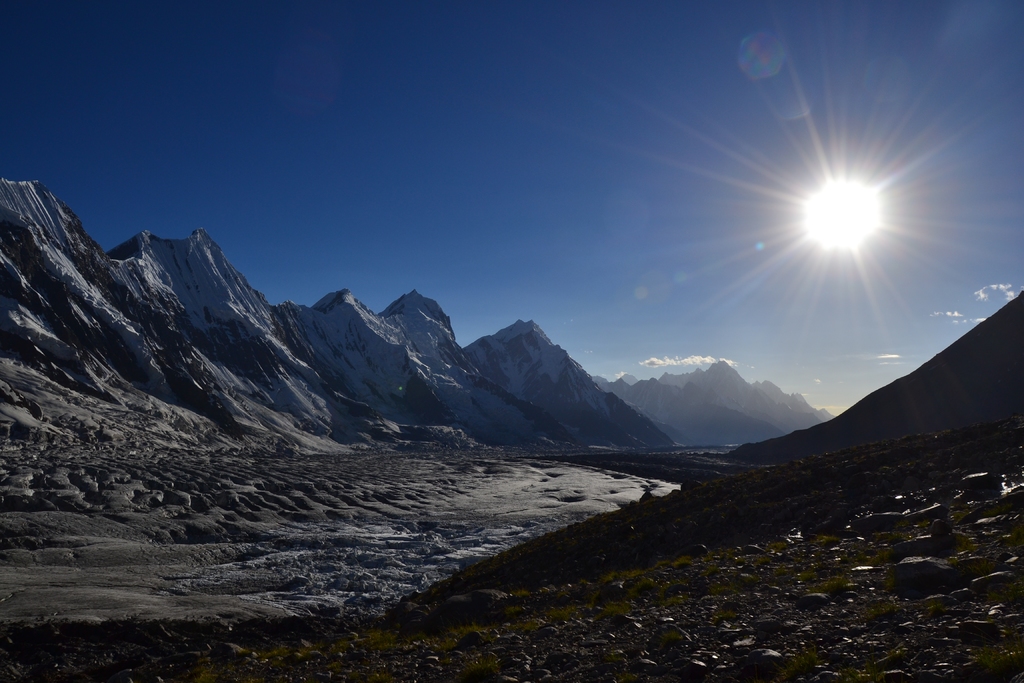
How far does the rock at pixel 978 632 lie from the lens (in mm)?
7219

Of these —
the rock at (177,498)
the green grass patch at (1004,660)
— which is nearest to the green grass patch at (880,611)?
the green grass patch at (1004,660)

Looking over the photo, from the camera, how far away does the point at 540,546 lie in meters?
32.8

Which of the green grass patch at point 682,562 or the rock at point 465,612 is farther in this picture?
the green grass patch at point 682,562

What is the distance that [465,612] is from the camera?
66.2ft

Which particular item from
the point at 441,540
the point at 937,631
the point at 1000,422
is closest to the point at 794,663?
the point at 937,631

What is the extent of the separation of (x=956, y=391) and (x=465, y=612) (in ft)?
452

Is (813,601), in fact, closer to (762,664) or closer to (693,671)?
(762,664)

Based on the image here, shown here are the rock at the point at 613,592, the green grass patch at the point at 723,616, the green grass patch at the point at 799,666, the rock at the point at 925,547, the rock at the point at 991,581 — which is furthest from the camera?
the rock at the point at 613,592

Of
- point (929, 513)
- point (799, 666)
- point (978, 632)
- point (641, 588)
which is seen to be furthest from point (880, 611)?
point (929, 513)

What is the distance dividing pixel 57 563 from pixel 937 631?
59.3m

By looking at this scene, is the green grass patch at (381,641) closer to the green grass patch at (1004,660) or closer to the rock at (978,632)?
the rock at (978,632)

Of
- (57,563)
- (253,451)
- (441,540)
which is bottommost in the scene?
(441,540)

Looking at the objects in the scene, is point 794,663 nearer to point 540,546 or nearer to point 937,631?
point 937,631

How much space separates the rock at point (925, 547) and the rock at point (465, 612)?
13518 millimetres
